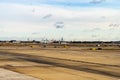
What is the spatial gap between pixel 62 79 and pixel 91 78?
2.31 m

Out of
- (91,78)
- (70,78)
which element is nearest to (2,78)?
(70,78)

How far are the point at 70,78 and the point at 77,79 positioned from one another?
0.83 m

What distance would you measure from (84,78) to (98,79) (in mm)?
1205

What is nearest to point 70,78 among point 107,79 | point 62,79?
point 62,79

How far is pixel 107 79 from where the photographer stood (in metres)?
25.0

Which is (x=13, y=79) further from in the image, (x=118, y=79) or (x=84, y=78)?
(x=118, y=79)

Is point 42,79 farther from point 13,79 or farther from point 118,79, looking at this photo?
point 118,79

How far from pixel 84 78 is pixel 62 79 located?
1.89 metres

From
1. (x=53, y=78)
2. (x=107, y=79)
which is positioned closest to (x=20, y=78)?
(x=53, y=78)

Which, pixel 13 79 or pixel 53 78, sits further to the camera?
pixel 53 78

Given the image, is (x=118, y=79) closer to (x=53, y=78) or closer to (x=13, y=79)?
(x=53, y=78)

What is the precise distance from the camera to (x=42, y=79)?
24656 millimetres

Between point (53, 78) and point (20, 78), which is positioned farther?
point (53, 78)

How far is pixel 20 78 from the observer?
79.0ft
